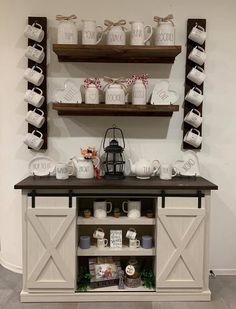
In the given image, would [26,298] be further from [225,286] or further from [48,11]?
[48,11]

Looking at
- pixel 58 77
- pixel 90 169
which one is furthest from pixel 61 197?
pixel 58 77

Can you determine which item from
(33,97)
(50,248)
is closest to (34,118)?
(33,97)

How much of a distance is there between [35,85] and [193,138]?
125 centimetres

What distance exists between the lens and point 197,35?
254cm

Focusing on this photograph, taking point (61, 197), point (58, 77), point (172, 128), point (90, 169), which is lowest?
point (61, 197)

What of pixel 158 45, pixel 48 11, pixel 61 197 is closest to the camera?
pixel 61 197

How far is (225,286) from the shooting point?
8.43 ft

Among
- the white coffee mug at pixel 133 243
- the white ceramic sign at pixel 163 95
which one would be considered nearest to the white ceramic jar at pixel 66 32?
the white ceramic sign at pixel 163 95

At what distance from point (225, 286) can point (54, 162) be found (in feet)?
5.14

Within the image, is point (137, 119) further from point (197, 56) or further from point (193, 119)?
point (197, 56)

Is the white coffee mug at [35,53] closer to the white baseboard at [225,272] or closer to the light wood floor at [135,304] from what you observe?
the light wood floor at [135,304]

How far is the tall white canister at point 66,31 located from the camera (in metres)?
2.44

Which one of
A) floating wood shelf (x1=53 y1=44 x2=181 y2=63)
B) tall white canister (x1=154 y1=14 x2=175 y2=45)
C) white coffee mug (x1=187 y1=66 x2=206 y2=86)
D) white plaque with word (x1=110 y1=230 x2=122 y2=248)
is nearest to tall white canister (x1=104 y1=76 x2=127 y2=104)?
floating wood shelf (x1=53 y1=44 x2=181 y2=63)

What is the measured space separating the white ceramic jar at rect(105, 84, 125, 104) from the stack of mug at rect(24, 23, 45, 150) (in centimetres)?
51
